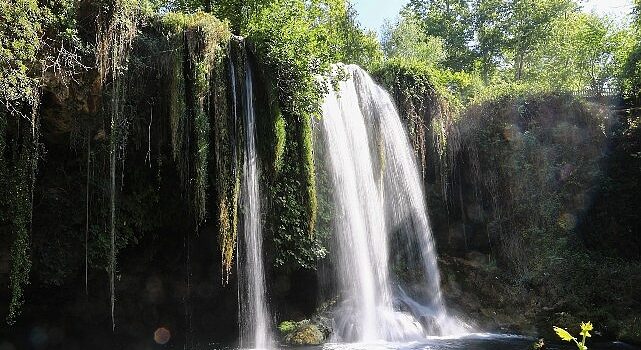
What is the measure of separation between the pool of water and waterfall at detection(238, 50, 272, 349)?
2.53 ft

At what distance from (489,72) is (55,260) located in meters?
26.5

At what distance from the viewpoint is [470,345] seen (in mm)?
11109

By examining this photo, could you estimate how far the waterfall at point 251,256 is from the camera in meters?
10.8

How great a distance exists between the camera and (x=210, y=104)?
10.2 metres

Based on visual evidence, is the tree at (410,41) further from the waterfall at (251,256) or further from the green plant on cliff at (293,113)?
the waterfall at (251,256)

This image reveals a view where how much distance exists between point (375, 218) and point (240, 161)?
4754mm

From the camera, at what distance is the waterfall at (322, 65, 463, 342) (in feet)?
40.2

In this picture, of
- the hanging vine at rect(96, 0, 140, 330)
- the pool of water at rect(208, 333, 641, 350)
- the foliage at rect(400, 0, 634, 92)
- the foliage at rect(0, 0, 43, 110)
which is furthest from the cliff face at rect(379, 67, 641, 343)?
the foliage at rect(0, 0, 43, 110)

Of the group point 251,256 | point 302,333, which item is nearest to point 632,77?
point 302,333

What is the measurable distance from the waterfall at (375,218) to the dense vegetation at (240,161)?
643 mm

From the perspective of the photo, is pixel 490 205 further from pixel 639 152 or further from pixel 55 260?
pixel 55 260

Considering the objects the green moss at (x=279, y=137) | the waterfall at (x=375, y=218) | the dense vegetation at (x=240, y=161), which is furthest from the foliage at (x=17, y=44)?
the waterfall at (x=375, y=218)

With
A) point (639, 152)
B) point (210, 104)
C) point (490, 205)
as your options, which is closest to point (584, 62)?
point (639, 152)

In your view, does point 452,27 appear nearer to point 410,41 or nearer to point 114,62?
point 410,41
